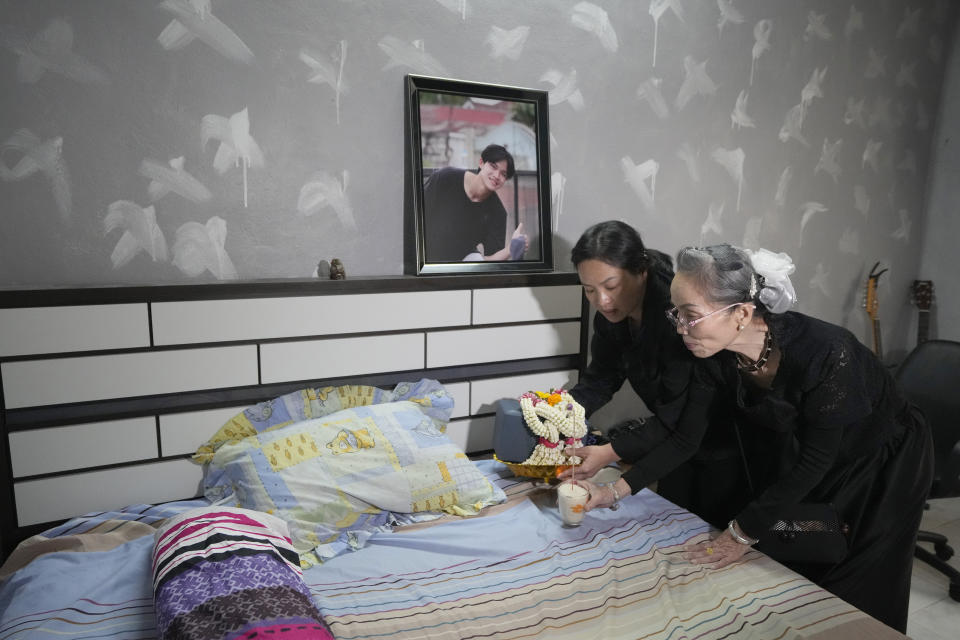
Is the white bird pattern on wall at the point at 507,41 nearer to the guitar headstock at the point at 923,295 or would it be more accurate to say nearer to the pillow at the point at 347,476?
the pillow at the point at 347,476

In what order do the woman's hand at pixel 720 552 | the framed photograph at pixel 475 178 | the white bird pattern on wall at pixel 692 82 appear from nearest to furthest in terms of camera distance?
1. the woman's hand at pixel 720 552
2. the framed photograph at pixel 475 178
3. the white bird pattern on wall at pixel 692 82

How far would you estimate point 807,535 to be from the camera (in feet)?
5.23

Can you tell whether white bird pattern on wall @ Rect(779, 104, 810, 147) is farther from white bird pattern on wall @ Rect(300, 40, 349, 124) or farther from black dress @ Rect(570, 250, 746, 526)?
white bird pattern on wall @ Rect(300, 40, 349, 124)

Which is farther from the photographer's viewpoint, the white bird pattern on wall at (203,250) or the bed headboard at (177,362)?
the white bird pattern on wall at (203,250)

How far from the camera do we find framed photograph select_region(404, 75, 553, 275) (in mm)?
2203

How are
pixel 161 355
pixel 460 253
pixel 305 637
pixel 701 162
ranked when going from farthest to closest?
pixel 701 162 < pixel 460 253 < pixel 161 355 < pixel 305 637

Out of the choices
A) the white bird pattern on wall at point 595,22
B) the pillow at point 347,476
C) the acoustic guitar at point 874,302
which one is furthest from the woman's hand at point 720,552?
the acoustic guitar at point 874,302

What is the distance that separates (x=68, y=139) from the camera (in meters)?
1.75

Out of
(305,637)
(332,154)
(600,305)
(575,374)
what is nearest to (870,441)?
(600,305)

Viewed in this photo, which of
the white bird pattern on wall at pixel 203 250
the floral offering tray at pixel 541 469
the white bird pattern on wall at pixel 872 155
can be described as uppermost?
the white bird pattern on wall at pixel 872 155

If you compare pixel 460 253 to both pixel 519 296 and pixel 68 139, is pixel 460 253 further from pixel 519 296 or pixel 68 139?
pixel 68 139

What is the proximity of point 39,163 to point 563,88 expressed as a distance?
1.88 m

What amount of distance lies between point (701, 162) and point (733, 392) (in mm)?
1597

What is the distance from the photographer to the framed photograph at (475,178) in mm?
2203
